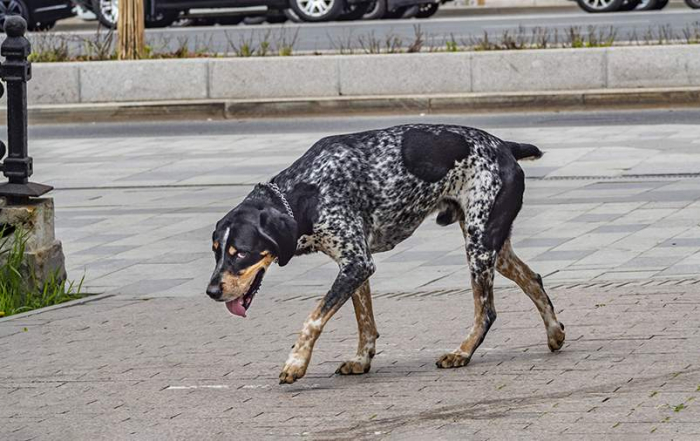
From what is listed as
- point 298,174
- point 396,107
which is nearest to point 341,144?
point 298,174

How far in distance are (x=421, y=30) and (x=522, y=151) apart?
19.2 meters

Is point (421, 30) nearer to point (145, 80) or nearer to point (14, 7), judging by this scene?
point (145, 80)

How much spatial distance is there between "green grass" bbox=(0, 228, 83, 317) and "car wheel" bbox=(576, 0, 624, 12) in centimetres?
2119

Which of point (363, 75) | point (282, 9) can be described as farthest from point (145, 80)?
point (282, 9)

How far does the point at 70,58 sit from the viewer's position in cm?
2053

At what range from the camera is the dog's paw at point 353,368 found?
729cm

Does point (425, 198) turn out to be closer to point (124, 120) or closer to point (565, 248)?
point (565, 248)

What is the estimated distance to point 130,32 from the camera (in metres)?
20.0

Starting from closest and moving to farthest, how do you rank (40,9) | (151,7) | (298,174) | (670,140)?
1. (298,174)
2. (670,140)
3. (151,7)
4. (40,9)

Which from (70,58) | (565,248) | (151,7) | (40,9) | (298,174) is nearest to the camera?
(298,174)

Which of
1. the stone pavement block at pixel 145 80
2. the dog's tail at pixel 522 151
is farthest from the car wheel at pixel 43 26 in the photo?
the dog's tail at pixel 522 151

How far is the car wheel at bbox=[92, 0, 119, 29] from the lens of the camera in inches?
1156

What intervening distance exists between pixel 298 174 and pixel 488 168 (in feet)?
2.88

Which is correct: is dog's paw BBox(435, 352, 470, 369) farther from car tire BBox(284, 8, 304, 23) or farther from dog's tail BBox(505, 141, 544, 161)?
car tire BBox(284, 8, 304, 23)
